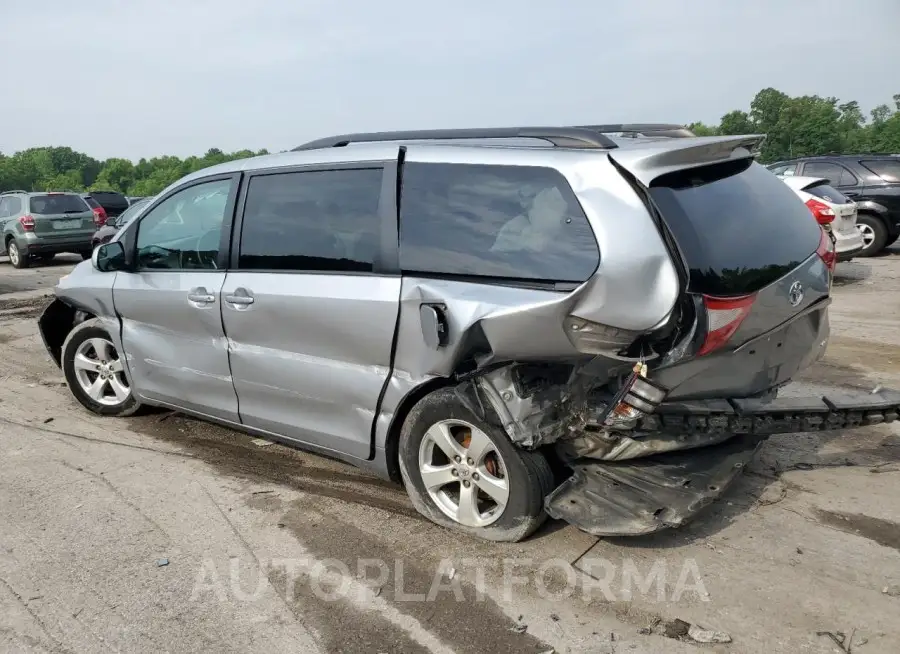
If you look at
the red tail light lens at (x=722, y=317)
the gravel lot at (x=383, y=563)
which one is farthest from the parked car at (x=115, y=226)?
the red tail light lens at (x=722, y=317)

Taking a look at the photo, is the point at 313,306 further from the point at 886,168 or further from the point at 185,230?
the point at 886,168

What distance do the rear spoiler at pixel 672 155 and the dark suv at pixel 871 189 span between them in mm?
11299

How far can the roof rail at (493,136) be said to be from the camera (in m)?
3.31

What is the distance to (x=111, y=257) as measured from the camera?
5.00 metres

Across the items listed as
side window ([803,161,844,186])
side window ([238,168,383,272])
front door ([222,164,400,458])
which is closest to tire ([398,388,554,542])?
front door ([222,164,400,458])

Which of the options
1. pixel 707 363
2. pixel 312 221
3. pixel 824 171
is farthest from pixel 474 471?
pixel 824 171

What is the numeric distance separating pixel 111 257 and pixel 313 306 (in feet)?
6.53

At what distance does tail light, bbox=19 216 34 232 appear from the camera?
16.3 metres

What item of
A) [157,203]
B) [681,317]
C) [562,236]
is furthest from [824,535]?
[157,203]

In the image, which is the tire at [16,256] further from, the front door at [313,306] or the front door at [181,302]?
the front door at [313,306]

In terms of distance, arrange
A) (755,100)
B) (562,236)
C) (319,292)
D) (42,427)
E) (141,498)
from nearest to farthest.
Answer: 1. (562,236)
2. (319,292)
3. (141,498)
4. (42,427)
5. (755,100)

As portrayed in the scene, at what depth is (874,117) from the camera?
101812 millimetres

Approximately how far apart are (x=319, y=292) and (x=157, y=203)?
1775mm

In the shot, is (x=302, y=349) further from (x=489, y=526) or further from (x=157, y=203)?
(x=157, y=203)
